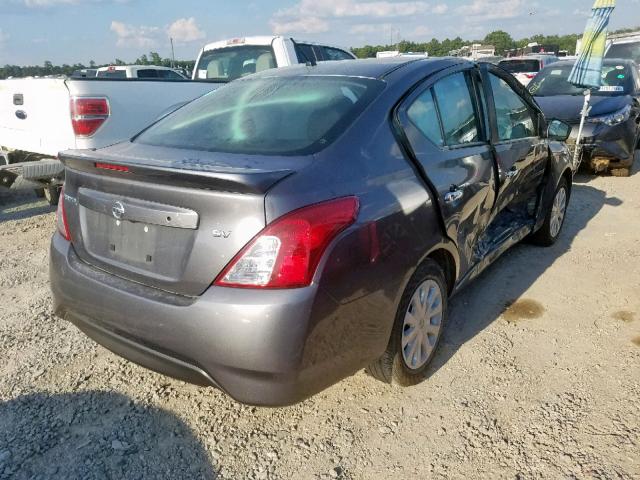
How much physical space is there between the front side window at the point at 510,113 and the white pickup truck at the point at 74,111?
1.61 m

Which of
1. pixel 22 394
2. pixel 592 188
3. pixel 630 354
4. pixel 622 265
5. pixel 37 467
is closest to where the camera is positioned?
pixel 37 467

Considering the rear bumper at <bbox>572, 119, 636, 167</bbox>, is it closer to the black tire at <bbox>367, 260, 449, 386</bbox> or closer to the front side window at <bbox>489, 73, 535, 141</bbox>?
the front side window at <bbox>489, 73, 535, 141</bbox>

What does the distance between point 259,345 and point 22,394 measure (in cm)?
161

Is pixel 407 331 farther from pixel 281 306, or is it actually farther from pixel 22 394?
pixel 22 394

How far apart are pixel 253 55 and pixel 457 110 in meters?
4.71

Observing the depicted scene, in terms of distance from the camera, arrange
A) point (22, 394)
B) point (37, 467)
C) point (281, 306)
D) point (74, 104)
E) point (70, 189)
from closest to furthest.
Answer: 1. point (281, 306)
2. point (37, 467)
3. point (70, 189)
4. point (22, 394)
5. point (74, 104)

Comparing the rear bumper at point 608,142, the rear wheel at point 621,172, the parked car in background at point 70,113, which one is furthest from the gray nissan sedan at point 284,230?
the rear wheel at point 621,172

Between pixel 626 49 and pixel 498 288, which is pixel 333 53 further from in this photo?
pixel 626 49

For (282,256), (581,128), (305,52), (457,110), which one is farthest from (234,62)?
(282,256)

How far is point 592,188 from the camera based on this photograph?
22.9ft

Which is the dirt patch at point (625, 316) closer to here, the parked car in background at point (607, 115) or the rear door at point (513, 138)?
the rear door at point (513, 138)

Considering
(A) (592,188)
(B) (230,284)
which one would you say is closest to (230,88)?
(B) (230,284)

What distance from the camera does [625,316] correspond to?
11.4 feet

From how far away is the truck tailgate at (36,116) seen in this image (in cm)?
493
